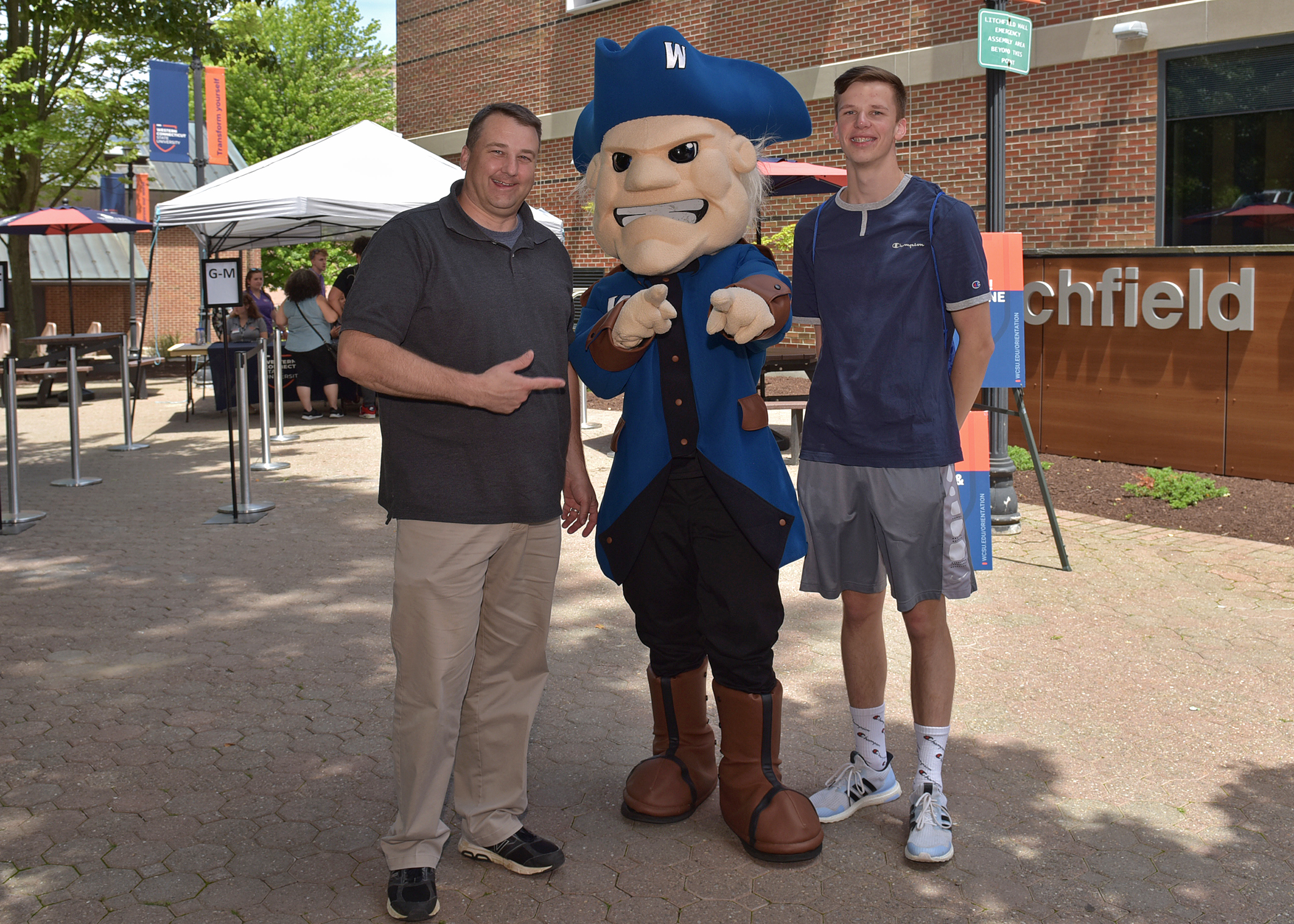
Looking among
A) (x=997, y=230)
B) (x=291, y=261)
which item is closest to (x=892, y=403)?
(x=997, y=230)

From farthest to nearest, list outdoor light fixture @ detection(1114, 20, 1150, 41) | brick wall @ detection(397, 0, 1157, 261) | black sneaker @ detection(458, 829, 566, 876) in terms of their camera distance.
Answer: brick wall @ detection(397, 0, 1157, 261) < outdoor light fixture @ detection(1114, 20, 1150, 41) < black sneaker @ detection(458, 829, 566, 876)

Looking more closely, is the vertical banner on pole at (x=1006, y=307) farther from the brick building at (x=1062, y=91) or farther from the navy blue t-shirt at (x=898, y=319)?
the brick building at (x=1062, y=91)

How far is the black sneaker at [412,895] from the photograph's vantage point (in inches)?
119

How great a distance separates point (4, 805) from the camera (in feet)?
12.2

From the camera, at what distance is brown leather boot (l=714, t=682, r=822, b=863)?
10.9 feet

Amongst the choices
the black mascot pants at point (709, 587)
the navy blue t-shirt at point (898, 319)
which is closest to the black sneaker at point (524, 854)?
the black mascot pants at point (709, 587)

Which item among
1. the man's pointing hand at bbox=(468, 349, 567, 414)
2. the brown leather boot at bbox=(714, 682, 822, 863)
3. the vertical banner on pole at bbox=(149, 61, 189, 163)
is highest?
the vertical banner on pole at bbox=(149, 61, 189, 163)

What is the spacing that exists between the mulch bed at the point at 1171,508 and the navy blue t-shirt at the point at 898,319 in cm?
480

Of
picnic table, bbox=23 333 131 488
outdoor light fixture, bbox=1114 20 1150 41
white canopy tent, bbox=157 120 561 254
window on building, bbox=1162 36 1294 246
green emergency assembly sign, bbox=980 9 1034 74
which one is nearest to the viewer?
green emergency assembly sign, bbox=980 9 1034 74

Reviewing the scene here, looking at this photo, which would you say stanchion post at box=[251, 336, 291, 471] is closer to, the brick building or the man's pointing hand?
the brick building

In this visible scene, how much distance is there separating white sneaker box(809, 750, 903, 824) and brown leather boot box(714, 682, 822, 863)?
142 millimetres

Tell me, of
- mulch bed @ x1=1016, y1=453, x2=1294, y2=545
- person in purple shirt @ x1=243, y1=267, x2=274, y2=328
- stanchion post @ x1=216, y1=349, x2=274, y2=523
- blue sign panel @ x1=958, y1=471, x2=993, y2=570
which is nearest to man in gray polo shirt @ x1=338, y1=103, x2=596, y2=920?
blue sign panel @ x1=958, y1=471, x2=993, y2=570

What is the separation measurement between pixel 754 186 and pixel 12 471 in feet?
21.8

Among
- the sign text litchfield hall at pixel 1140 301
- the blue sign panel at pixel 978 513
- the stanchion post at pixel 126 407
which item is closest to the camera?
the blue sign panel at pixel 978 513
